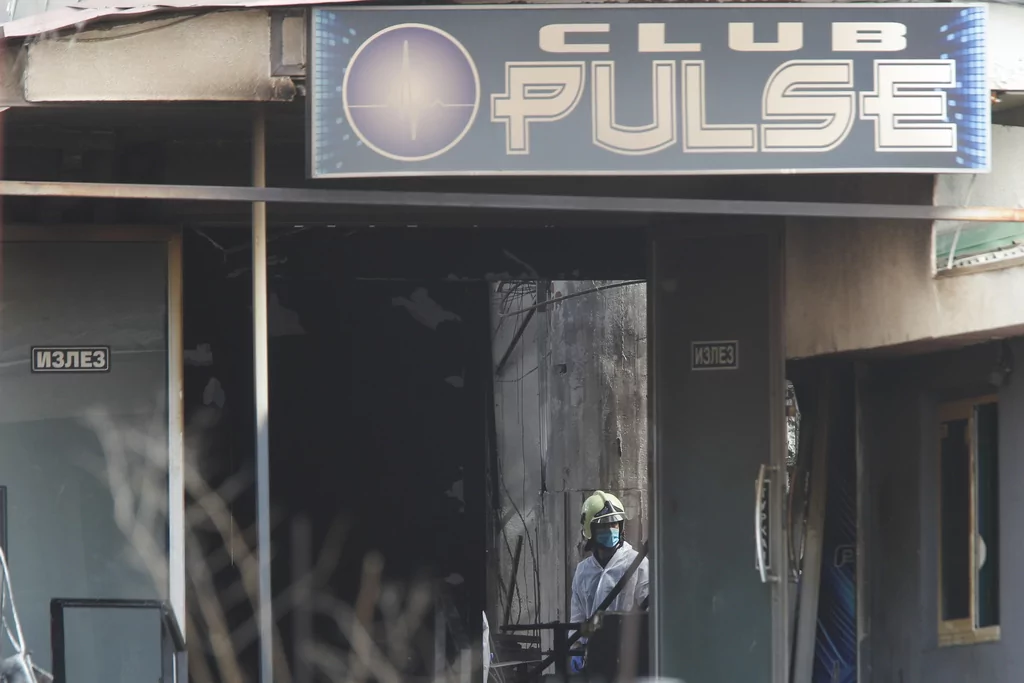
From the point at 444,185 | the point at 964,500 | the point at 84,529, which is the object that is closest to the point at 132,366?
the point at 84,529

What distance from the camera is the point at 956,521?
7.16 m

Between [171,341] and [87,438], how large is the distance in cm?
61

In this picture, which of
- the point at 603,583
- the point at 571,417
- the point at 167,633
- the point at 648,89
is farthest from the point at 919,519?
the point at 571,417

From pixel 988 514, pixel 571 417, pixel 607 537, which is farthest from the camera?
pixel 571 417

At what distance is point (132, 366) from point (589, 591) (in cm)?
368

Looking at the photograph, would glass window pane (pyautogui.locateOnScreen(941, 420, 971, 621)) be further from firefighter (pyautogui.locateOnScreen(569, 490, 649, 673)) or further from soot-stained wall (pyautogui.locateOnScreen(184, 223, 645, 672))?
firefighter (pyautogui.locateOnScreen(569, 490, 649, 673))

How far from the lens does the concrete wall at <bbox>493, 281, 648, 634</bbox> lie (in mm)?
13281

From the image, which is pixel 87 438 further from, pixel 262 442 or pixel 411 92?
pixel 411 92

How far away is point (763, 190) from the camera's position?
7.51 meters

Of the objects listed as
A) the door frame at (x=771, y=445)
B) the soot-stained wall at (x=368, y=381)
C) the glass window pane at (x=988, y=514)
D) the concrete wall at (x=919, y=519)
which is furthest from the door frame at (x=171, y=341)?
the glass window pane at (x=988, y=514)

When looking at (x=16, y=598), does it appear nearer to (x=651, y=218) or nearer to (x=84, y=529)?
(x=84, y=529)

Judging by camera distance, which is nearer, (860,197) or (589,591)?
(860,197)


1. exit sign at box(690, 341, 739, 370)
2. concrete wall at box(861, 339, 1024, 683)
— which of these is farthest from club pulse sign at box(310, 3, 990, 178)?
exit sign at box(690, 341, 739, 370)

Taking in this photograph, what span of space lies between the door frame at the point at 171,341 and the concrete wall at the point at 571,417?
580 centimetres
